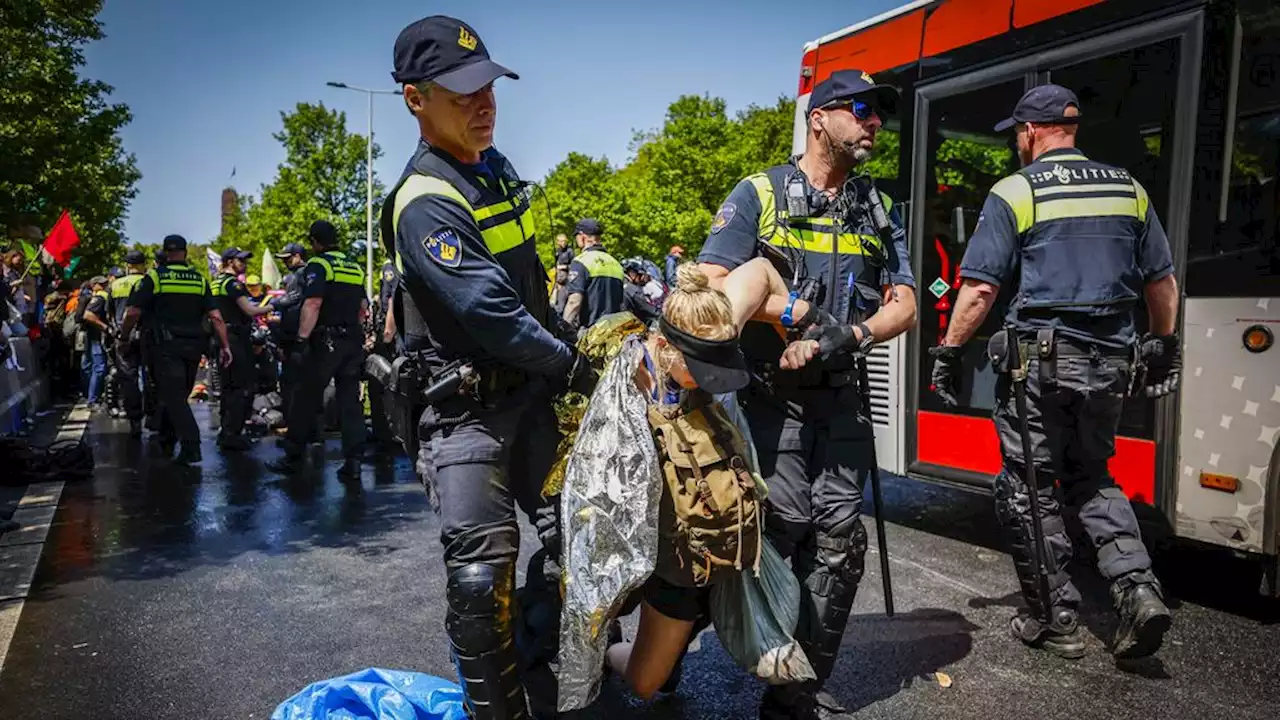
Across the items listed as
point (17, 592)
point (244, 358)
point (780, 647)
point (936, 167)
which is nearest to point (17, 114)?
point (244, 358)

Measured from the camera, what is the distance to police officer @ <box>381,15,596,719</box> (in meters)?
2.67

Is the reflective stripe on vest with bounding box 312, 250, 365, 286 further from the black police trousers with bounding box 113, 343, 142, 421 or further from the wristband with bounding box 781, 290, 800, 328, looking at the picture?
the wristband with bounding box 781, 290, 800, 328

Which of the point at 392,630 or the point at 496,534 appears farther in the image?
the point at 392,630

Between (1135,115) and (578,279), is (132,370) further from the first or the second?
(1135,115)

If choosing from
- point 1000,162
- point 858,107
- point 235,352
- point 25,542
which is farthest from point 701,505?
point 235,352

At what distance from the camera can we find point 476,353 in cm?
284

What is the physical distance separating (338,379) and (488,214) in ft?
18.6

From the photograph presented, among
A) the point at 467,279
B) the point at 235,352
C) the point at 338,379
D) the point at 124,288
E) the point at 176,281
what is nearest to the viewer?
the point at 467,279

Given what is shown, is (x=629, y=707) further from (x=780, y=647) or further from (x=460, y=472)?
(x=460, y=472)

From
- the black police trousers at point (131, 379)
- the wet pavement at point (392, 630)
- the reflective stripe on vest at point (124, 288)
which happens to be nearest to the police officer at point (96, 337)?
the reflective stripe on vest at point (124, 288)

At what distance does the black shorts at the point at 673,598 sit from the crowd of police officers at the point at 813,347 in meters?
0.32

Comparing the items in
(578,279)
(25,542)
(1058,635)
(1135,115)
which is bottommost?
(25,542)

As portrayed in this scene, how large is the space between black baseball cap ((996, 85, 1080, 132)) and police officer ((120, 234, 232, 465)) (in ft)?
23.8

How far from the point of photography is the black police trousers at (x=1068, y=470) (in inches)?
147
